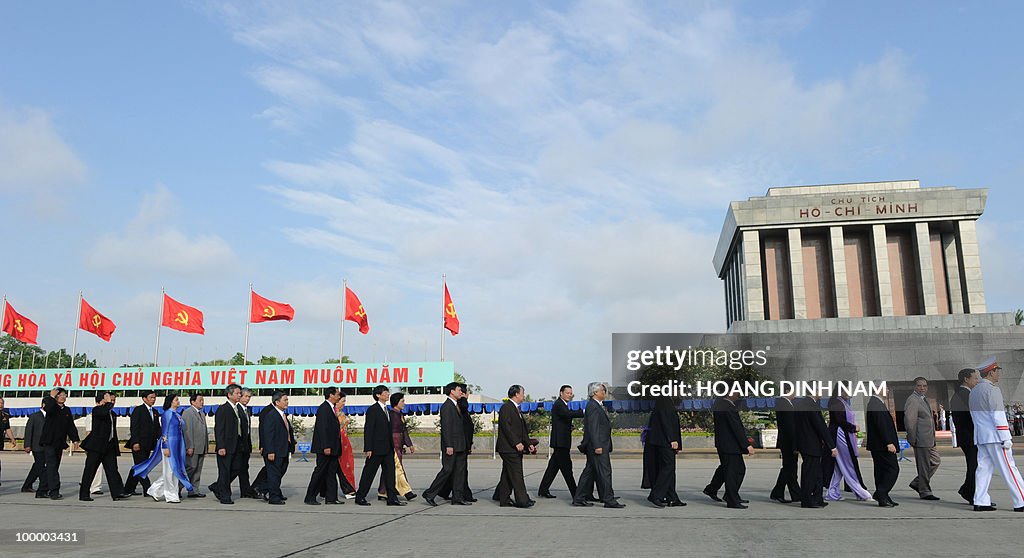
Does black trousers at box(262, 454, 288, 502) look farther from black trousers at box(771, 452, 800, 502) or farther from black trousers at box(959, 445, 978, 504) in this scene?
black trousers at box(959, 445, 978, 504)

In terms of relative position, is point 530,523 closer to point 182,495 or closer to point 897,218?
point 182,495

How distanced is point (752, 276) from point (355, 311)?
26866 mm

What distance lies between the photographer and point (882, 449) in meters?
11.0

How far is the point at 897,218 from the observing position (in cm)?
A: 4962

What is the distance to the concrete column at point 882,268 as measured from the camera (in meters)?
49.7

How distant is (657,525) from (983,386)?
5260mm

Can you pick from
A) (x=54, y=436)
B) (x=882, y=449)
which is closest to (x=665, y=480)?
(x=882, y=449)

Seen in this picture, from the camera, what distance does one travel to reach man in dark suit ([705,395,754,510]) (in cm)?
1040

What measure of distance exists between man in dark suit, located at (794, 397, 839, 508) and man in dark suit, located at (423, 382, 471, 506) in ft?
16.0

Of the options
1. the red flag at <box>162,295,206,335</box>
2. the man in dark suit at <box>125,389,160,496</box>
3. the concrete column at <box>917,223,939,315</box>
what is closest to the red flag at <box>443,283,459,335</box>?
the red flag at <box>162,295,206,335</box>

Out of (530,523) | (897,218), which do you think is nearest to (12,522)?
(530,523)

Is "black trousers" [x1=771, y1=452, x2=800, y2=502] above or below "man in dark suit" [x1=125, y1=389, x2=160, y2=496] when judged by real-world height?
below

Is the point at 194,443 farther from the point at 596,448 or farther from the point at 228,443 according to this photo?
the point at 596,448

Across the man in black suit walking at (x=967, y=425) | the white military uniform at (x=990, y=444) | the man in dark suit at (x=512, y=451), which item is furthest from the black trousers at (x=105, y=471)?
the man in black suit walking at (x=967, y=425)
